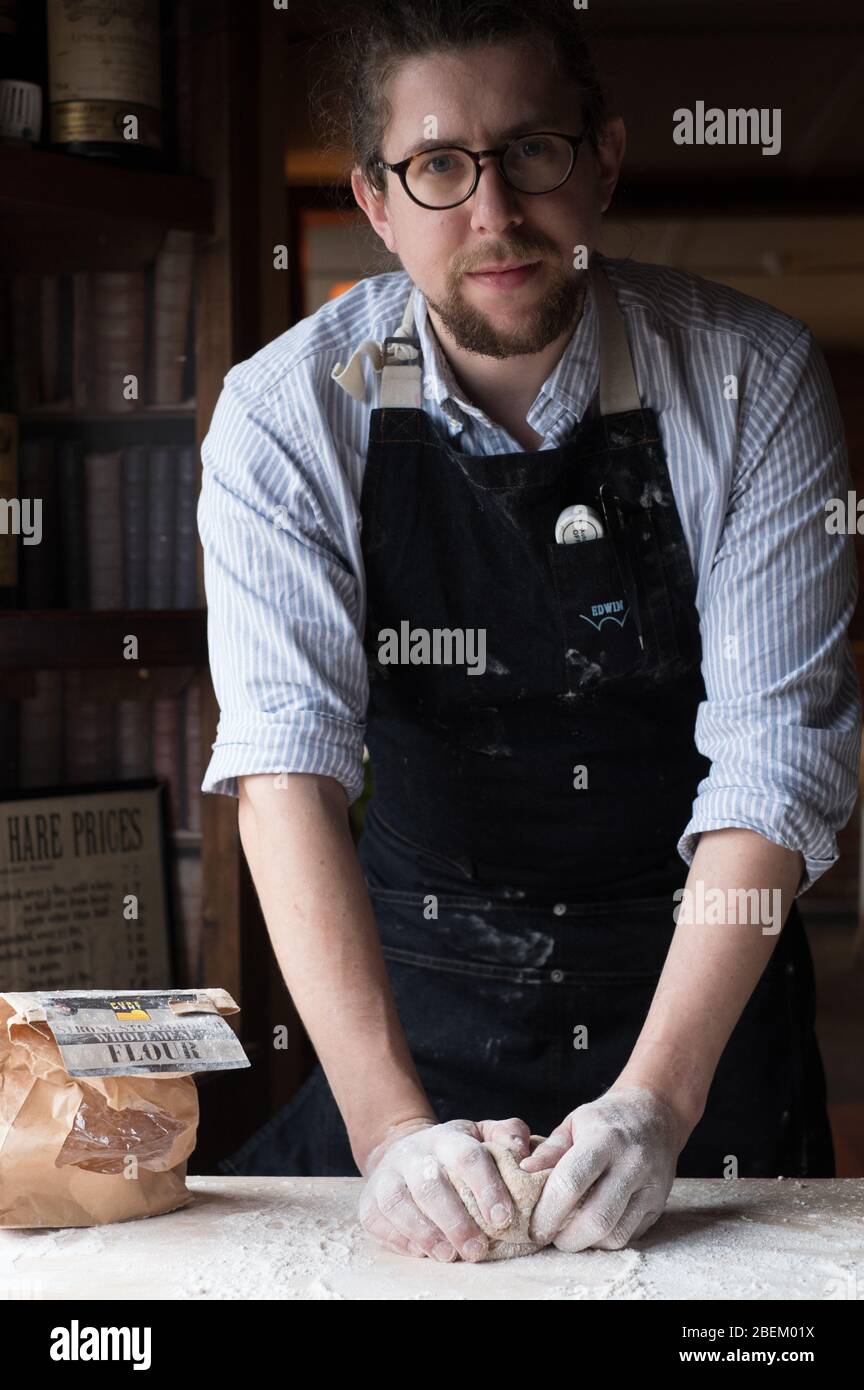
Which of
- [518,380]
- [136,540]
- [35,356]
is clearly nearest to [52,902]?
[136,540]

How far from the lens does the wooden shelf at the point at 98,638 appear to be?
5.76 feet

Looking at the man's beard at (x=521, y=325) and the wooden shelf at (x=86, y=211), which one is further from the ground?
the wooden shelf at (x=86, y=211)

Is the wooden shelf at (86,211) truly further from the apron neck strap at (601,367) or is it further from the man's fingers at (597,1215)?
the man's fingers at (597,1215)

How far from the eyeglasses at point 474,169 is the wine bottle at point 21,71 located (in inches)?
29.1

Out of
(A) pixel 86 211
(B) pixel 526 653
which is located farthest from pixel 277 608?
(A) pixel 86 211

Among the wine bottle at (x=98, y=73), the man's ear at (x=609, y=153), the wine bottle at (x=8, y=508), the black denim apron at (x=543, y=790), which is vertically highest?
the wine bottle at (x=98, y=73)

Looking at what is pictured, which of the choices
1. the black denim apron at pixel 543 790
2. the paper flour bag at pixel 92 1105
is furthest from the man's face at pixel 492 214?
the paper flour bag at pixel 92 1105

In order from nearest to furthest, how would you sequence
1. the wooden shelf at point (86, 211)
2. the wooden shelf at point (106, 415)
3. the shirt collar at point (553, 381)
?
the shirt collar at point (553, 381) → the wooden shelf at point (86, 211) → the wooden shelf at point (106, 415)

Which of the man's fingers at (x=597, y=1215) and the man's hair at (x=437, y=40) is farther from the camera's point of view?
the man's hair at (x=437, y=40)

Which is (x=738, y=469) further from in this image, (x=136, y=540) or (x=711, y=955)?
(x=136, y=540)

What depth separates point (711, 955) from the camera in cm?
107

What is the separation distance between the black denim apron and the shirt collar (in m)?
0.02

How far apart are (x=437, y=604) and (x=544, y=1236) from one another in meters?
0.58

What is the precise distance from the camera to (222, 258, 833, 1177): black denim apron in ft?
4.19
